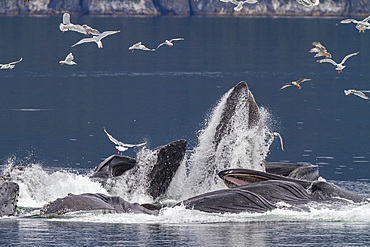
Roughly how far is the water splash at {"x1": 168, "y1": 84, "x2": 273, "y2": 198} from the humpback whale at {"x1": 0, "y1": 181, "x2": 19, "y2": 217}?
498 centimetres

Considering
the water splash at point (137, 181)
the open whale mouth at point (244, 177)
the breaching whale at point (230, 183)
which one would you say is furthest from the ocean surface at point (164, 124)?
the open whale mouth at point (244, 177)

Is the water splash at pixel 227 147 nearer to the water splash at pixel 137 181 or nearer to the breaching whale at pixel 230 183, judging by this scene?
the breaching whale at pixel 230 183

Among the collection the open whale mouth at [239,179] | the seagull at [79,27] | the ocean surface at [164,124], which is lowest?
the ocean surface at [164,124]

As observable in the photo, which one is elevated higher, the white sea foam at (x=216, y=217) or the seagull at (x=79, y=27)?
the seagull at (x=79, y=27)

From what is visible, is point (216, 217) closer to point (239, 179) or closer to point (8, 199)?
point (239, 179)

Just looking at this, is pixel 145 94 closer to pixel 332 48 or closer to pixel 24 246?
pixel 24 246

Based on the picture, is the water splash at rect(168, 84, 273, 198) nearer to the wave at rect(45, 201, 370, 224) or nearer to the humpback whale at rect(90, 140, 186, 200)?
the humpback whale at rect(90, 140, 186, 200)

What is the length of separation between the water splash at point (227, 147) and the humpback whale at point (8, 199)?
16.3ft

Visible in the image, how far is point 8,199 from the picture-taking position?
2653 cm

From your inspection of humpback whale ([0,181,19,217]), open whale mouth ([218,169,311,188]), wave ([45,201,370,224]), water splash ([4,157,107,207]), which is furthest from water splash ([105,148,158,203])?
humpback whale ([0,181,19,217])

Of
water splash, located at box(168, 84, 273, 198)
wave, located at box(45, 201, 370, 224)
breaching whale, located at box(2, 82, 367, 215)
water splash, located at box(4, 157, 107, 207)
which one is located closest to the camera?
wave, located at box(45, 201, 370, 224)

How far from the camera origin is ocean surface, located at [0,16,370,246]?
23.9 m

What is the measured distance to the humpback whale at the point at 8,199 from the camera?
2634 cm

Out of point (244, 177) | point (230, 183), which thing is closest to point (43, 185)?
point (230, 183)
